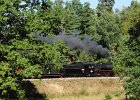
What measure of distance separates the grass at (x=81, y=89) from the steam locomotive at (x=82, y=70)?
9.15ft

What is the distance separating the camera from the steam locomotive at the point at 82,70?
50.1 meters

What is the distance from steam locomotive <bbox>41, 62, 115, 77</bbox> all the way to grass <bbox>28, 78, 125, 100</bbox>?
9.15 feet

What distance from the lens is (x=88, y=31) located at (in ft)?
238

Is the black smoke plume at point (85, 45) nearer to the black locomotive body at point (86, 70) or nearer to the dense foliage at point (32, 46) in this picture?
the black locomotive body at point (86, 70)

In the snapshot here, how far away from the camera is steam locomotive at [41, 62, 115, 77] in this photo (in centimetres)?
5006

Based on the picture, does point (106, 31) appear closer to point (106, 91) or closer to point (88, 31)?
point (88, 31)

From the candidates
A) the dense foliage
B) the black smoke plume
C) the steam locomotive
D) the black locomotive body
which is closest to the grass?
the steam locomotive

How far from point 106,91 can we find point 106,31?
22.1 meters

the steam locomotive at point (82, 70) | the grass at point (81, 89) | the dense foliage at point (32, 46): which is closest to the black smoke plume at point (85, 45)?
the steam locomotive at point (82, 70)

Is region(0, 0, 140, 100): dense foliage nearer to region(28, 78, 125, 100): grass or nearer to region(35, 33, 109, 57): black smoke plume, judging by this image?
region(28, 78, 125, 100): grass

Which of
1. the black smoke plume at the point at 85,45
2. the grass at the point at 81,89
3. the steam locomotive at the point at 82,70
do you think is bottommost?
the grass at the point at 81,89

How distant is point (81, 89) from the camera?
48.0 metres

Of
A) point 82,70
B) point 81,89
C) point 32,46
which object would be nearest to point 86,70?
point 82,70

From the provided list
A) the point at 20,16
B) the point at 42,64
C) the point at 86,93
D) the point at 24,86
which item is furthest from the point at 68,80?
the point at 20,16
